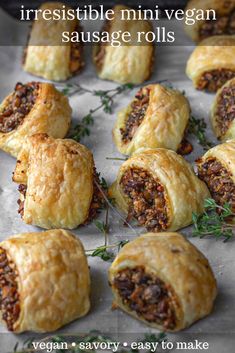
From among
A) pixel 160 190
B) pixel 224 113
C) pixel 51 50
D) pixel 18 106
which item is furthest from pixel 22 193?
pixel 224 113

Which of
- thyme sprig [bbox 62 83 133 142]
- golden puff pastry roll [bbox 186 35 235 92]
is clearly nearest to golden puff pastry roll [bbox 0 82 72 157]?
thyme sprig [bbox 62 83 133 142]

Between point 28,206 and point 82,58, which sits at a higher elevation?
point 82,58

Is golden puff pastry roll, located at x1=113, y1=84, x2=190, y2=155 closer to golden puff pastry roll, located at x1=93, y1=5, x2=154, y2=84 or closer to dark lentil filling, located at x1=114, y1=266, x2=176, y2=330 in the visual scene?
golden puff pastry roll, located at x1=93, y1=5, x2=154, y2=84

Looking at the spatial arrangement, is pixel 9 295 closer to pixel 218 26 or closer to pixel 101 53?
pixel 101 53

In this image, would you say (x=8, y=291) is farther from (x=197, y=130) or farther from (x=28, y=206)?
(x=197, y=130)

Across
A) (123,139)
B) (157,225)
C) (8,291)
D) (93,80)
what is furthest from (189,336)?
(93,80)
